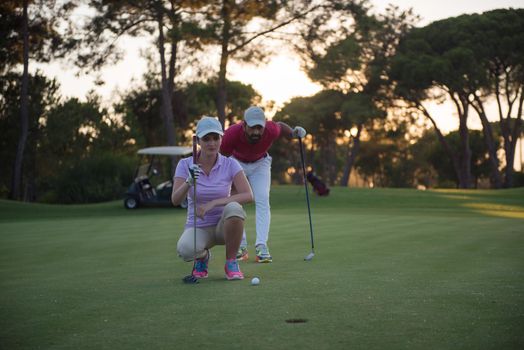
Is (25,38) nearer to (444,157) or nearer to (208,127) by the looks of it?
(208,127)

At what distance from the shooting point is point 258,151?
8727 millimetres

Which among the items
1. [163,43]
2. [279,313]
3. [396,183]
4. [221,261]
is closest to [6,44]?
[163,43]

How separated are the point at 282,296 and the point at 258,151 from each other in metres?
3.35

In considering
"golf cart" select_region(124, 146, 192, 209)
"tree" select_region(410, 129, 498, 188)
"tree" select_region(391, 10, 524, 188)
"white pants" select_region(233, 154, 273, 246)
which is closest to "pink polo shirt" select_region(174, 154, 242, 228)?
"white pants" select_region(233, 154, 273, 246)

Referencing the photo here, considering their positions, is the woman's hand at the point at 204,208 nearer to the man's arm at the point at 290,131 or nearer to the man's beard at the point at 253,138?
the man's beard at the point at 253,138

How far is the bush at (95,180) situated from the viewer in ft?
119

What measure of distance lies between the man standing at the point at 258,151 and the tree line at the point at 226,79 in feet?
75.8

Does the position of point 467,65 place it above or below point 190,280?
above

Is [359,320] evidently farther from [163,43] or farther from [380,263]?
[163,43]

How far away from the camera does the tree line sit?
3331cm

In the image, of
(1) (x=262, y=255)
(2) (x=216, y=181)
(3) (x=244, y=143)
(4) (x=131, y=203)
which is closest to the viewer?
(2) (x=216, y=181)

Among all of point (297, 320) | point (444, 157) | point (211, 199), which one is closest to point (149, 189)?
point (211, 199)

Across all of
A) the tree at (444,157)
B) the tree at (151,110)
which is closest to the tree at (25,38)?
the tree at (151,110)

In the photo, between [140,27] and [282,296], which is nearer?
[282,296]
